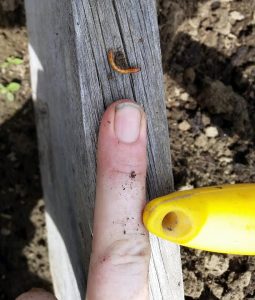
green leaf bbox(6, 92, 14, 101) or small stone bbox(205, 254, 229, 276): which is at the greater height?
green leaf bbox(6, 92, 14, 101)

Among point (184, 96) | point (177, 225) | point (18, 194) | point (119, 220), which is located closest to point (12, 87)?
point (18, 194)

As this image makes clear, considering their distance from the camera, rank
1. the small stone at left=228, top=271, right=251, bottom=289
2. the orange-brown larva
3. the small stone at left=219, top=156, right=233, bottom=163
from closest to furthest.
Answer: the orange-brown larva < the small stone at left=228, top=271, right=251, bottom=289 < the small stone at left=219, top=156, right=233, bottom=163

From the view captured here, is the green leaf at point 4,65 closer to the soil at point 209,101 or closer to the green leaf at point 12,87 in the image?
the green leaf at point 12,87

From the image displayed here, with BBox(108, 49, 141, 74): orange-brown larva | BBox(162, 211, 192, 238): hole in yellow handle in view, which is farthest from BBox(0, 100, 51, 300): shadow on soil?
BBox(162, 211, 192, 238): hole in yellow handle

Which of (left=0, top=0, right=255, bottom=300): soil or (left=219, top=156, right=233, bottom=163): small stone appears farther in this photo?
(left=219, top=156, right=233, bottom=163): small stone

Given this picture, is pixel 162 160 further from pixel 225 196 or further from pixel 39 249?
pixel 39 249

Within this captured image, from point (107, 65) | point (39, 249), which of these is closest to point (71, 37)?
point (107, 65)

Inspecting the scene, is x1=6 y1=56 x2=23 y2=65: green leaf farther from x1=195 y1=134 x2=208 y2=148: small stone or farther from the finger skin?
the finger skin
